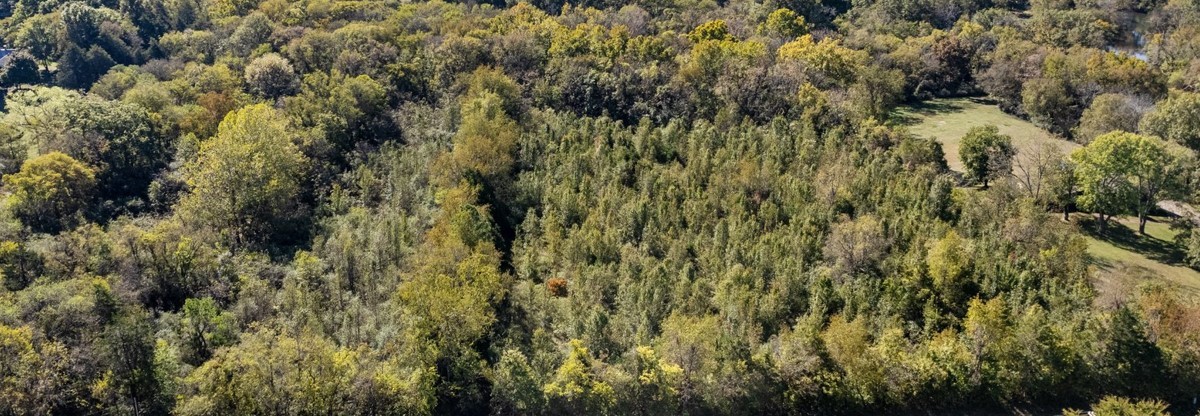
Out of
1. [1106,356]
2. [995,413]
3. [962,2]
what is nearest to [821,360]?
[995,413]

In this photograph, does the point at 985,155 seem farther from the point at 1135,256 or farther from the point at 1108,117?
the point at 1108,117

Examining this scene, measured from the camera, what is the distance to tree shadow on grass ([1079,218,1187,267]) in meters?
45.5

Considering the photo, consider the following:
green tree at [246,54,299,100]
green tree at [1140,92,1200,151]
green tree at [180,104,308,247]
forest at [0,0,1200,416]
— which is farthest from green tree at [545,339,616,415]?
green tree at [1140,92,1200,151]

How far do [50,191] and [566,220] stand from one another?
32.3 m

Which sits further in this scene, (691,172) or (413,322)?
(691,172)

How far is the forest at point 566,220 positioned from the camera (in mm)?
32344

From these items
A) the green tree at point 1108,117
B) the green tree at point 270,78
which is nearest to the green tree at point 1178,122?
the green tree at point 1108,117

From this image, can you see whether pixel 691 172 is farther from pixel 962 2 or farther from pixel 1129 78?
pixel 962 2

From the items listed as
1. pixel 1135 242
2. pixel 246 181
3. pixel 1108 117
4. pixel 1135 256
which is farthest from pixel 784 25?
pixel 246 181

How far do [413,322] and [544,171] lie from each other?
2186 centimetres

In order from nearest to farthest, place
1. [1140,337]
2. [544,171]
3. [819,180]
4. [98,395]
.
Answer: [98,395]
[1140,337]
[819,180]
[544,171]

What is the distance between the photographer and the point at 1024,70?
74.9m

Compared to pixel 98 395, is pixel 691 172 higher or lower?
higher

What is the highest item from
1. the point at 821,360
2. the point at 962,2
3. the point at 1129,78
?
the point at 962,2
